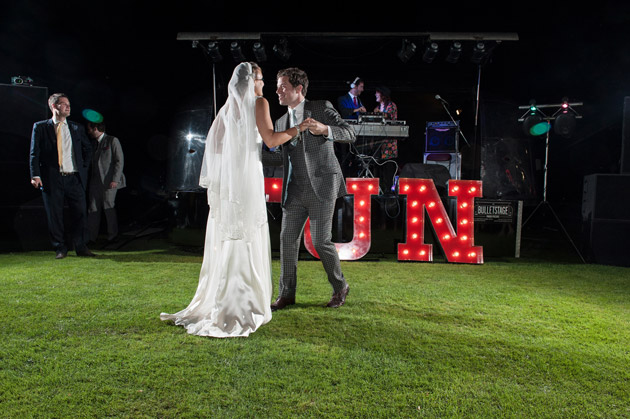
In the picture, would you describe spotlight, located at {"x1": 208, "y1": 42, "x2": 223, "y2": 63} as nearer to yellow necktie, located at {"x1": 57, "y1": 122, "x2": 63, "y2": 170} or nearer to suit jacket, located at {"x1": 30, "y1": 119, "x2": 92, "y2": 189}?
suit jacket, located at {"x1": 30, "y1": 119, "x2": 92, "y2": 189}

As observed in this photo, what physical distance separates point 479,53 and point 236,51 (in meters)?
4.54

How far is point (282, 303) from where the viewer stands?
11.0 ft

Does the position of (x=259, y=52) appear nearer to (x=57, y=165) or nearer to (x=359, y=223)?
(x=57, y=165)

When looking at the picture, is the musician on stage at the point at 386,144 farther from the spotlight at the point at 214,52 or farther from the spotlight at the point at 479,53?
the spotlight at the point at 214,52

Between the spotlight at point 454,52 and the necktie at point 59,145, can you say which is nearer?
the necktie at point 59,145

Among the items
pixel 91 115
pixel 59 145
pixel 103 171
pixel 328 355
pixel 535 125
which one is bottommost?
pixel 328 355

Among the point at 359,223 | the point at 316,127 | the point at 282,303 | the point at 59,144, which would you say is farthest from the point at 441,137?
the point at 59,144

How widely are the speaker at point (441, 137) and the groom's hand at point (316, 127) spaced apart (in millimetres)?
7135

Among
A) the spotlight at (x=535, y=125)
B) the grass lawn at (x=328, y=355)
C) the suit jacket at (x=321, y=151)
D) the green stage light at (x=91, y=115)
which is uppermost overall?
the green stage light at (x=91, y=115)

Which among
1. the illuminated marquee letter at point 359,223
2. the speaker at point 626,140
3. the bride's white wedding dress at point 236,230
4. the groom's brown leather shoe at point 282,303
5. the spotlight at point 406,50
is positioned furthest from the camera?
the spotlight at point 406,50

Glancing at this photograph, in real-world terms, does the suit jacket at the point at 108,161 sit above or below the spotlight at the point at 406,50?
below

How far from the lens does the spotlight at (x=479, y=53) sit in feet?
24.4

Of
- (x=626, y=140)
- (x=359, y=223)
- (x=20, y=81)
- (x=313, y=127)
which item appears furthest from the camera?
(x=20, y=81)

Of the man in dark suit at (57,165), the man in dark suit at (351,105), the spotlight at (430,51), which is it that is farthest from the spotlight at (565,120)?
the man in dark suit at (57,165)
